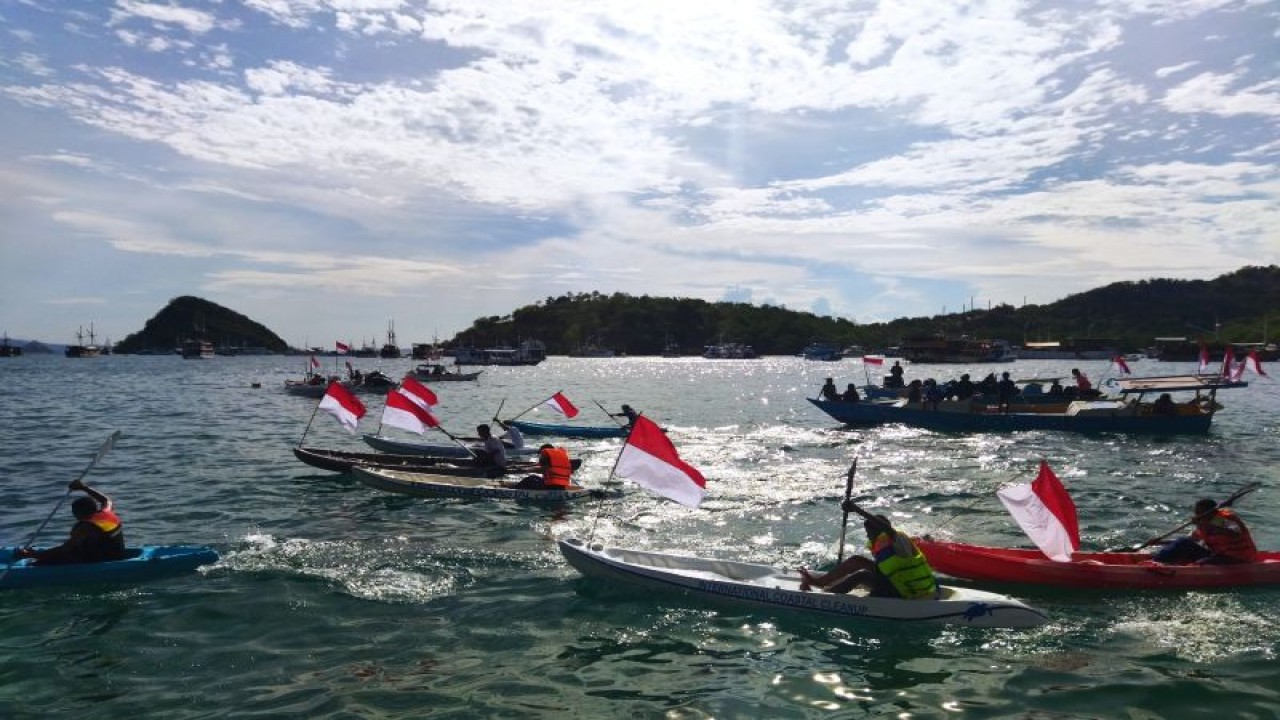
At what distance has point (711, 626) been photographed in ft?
43.6

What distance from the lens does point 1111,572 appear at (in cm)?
1495

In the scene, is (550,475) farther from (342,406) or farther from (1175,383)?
(1175,383)

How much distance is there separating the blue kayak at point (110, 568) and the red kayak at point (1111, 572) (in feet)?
48.9

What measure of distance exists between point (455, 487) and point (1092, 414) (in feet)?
105

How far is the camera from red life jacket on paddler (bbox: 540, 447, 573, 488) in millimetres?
22844

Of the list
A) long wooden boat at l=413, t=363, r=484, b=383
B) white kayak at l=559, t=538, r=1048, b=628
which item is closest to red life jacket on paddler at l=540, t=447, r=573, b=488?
white kayak at l=559, t=538, r=1048, b=628

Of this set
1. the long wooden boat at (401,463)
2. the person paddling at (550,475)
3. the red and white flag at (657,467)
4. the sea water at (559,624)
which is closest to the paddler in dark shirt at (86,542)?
the sea water at (559,624)

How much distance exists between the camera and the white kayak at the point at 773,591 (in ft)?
42.6

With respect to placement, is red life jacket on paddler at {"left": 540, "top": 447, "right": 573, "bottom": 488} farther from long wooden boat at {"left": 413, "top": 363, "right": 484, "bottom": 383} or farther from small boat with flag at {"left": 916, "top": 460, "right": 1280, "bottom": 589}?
long wooden boat at {"left": 413, "top": 363, "right": 484, "bottom": 383}

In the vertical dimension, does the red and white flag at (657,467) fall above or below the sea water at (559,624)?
above

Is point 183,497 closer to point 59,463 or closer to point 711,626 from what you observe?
point 59,463

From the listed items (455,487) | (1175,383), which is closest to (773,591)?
(455,487)

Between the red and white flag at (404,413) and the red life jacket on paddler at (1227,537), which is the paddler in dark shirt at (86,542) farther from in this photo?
the red life jacket on paddler at (1227,537)

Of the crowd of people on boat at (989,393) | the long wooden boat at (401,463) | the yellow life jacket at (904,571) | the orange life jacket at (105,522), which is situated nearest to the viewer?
the yellow life jacket at (904,571)
